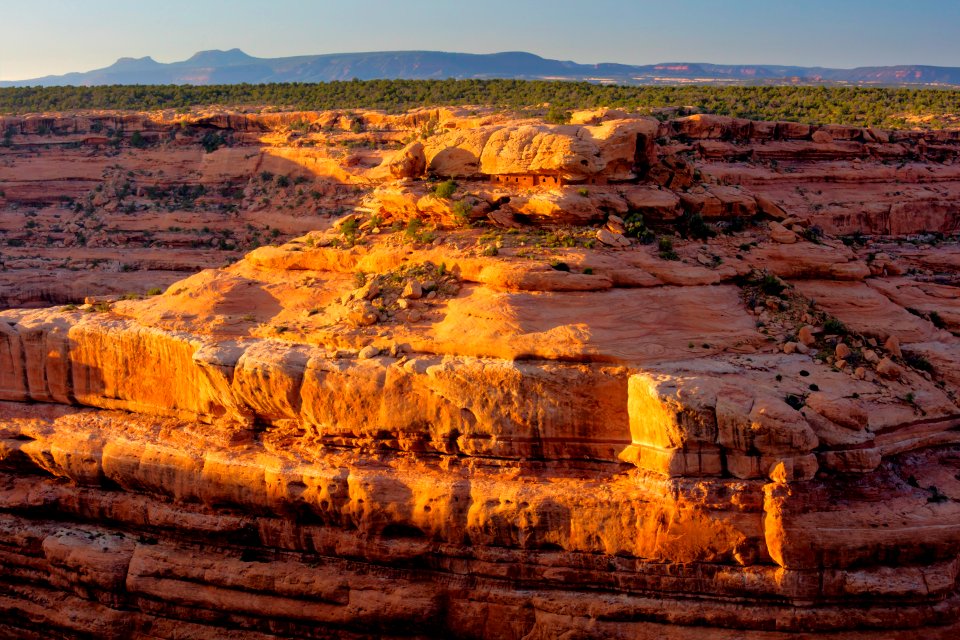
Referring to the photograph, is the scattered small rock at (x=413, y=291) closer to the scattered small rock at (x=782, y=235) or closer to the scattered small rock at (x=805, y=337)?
the scattered small rock at (x=805, y=337)

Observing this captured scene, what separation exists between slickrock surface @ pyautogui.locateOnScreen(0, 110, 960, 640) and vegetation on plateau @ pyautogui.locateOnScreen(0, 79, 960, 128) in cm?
1501

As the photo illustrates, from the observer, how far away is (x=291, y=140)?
141 feet

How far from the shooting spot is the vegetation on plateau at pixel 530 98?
41562 millimetres

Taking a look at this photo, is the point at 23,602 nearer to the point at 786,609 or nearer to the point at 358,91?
the point at 786,609

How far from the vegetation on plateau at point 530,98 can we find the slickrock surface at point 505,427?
15.0m

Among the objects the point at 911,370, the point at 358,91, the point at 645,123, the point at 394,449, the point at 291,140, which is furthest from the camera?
the point at 358,91

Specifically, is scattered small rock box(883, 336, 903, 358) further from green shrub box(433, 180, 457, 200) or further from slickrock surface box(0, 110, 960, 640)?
green shrub box(433, 180, 457, 200)

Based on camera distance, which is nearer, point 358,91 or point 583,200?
point 583,200

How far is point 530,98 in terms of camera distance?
151 feet

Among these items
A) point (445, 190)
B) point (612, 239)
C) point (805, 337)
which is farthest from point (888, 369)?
point (445, 190)

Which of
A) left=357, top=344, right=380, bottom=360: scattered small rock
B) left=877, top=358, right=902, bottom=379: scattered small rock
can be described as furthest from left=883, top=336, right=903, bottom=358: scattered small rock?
left=357, top=344, right=380, bottom=360: scattered small rock

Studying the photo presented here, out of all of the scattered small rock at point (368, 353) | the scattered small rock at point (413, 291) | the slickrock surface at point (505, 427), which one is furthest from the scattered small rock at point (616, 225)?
the scattered small rock at point (368, 353)

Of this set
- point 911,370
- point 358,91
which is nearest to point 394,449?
point 911,370

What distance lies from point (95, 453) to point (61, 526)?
1.79m
